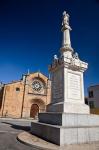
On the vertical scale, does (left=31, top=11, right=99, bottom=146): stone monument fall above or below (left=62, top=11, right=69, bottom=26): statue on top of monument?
below

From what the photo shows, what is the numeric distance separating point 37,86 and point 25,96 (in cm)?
413

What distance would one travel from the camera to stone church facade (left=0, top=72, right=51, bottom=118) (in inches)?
1308

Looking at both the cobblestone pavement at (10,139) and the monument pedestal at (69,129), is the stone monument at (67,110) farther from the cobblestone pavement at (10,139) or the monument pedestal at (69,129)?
the cobblestone pavement at (10,139)

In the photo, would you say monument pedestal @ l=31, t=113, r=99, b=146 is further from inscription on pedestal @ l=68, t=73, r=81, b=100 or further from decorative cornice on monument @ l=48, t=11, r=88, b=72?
decorative cornice on monument @ l=48, t=11, r=88, b=72

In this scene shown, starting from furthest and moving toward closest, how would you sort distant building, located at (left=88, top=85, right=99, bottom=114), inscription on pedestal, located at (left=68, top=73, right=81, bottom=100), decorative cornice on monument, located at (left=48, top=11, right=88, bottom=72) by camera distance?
distant building, located at (left=88, top=85, right=99, bottom=114) < decorative cornice on monument, located at (left=48, top=11, right=88, bottom=72) < inscription on pedestal, located at (left=68, top=73, right=81, bottom=100)

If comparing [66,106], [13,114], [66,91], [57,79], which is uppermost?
[57,79]

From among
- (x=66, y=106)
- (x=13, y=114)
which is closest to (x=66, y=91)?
(x=66, y=106)

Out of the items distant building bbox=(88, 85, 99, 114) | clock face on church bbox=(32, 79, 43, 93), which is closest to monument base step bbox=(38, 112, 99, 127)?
clock face on church bbox=(32, 79, 43, 93)

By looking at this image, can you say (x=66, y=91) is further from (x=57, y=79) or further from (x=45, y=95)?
(x=45, y=95)

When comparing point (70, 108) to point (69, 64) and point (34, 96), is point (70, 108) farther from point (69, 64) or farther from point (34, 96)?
point (34, 96)

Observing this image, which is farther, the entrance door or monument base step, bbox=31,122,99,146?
the entrance door

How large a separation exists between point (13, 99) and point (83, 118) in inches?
1115

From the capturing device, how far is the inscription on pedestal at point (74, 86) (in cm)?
863

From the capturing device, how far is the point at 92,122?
26.4ft
